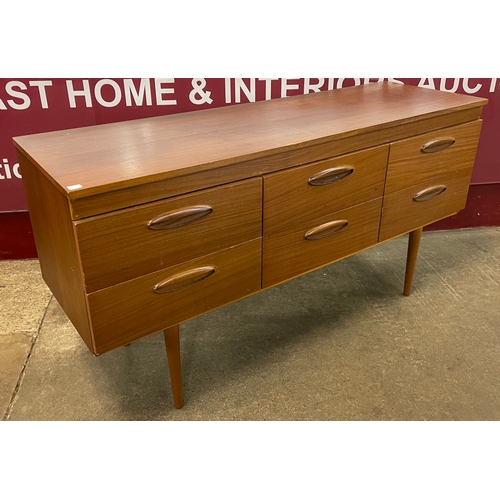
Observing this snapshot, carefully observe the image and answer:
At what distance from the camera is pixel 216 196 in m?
1.32

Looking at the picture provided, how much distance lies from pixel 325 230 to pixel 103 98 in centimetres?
108

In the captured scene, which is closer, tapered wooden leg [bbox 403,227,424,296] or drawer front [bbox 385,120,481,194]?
drawer front [bbox 385,120,481,194]

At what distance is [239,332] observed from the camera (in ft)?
6.43

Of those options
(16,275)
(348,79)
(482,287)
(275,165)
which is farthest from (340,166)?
(16,275)

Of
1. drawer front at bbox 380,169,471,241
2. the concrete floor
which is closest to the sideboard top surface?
drawer front at bbox 380,169,471,241

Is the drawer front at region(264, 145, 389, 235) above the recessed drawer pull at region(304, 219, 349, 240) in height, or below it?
above

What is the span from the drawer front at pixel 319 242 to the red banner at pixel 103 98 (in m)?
0.81

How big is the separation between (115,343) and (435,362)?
3.58 feet

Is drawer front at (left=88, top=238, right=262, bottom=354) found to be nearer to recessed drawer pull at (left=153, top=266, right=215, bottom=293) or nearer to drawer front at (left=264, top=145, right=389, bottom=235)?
recessed drawer pull at (left=153, top=266, right=215, bottom=293)

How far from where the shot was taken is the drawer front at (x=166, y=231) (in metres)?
1.18

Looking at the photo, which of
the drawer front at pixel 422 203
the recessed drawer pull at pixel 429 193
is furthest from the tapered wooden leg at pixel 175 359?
the recessed drawer pull at pixel 429 193

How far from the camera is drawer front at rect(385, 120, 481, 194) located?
66.9 inches

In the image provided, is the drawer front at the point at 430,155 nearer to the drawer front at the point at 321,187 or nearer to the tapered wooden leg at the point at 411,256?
the drawer front at the point at 321,187

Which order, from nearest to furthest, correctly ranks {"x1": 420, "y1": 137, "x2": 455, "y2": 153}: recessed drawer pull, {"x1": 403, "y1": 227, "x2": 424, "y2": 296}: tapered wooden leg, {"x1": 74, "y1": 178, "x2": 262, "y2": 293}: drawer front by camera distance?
{"x1": 74, "y1": 178, "x2": 262, "y2": 293}: drawer front < {"x1": 420, "y1": 137, "x2": 455, "y2": 153}: recessed drawer pull < {"x1": 403, "y1": 227, "x2": 424, "y2": 296}: tapered wooden leg
